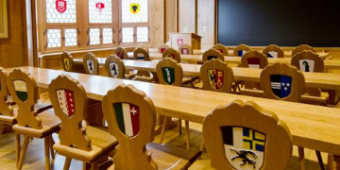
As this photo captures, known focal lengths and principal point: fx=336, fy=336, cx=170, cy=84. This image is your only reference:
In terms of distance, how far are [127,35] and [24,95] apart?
240 inches

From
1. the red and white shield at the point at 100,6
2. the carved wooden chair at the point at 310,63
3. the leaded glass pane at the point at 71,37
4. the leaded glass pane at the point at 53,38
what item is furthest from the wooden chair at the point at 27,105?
the red and white shield at the point at 100,6

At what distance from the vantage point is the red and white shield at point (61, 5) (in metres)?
6.79

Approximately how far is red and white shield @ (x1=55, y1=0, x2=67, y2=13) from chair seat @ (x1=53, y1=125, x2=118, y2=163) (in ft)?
16.4

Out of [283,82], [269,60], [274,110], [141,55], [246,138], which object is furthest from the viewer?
Result: [141,55]

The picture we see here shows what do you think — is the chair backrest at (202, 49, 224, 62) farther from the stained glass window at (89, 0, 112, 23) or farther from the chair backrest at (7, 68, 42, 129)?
the stained glass window at (89, 0, 112, 23)

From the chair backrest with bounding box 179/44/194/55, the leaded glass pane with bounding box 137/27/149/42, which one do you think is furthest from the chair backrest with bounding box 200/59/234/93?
the leaded glass pane with bounding box 137/27/149/42

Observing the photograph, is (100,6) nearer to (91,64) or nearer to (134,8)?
(134,8)

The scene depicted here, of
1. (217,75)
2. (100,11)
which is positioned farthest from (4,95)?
(100,11)

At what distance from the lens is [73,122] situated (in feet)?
7.26

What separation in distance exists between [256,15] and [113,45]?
143 inches

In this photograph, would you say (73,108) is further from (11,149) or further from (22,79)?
(11,149)

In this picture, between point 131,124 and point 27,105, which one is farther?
point 27,105

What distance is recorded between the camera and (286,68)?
8.71ft

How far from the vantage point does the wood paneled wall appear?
4.80 m
